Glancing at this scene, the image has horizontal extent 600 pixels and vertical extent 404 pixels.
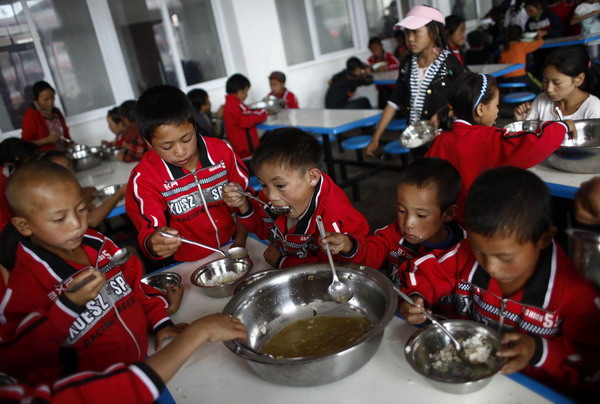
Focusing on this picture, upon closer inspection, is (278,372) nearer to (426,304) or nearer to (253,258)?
(426,304)

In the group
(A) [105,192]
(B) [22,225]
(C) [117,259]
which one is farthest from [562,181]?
(A) [105,192]

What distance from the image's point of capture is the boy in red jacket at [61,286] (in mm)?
1090

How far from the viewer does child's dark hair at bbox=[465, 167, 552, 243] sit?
104cm

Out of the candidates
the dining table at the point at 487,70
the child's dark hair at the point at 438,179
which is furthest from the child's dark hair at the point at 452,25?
the child's dark hair at the point at 438,179

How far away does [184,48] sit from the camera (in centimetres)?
620

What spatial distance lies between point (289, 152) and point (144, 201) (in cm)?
67

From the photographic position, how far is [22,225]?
1147 millimetres

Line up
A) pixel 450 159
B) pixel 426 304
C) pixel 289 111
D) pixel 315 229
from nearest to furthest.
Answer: pixel 426 304
pixel 315 229
pixel 450 159
pixel 289 111

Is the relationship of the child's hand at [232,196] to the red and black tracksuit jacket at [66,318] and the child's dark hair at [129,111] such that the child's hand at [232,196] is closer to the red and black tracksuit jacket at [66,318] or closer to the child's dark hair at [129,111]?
the red and black tracksuit jacket at [66,318]

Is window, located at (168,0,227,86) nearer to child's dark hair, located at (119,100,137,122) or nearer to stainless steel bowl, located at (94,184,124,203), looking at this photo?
child's dark hair, located at (119,100,137,122)

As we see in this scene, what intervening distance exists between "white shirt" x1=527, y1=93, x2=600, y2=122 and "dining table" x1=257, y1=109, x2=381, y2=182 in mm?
1297

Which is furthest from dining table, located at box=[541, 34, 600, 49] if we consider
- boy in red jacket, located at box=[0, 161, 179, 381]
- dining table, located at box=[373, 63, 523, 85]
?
boy in red jacket, located at box=[0, 161, 179, 381]

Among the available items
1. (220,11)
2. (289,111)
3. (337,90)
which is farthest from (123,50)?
(337,90)

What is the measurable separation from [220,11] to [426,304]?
19.9 feet
